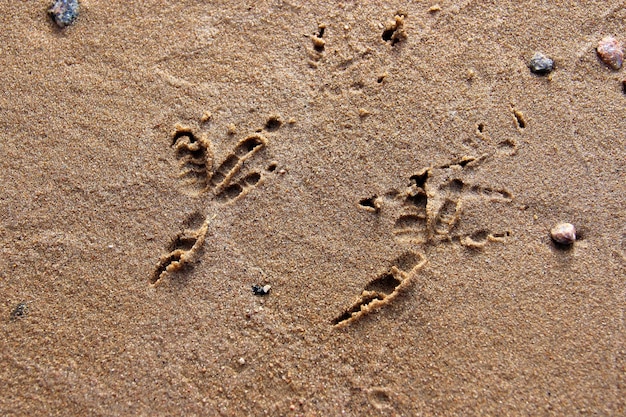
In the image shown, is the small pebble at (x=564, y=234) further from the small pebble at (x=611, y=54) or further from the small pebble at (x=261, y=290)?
the small pebble at (x=261, y=290)

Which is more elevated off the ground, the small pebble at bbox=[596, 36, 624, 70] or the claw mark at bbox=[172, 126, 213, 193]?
the small pebble at bbox=[596, 36, 624, 70]

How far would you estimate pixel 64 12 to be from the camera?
195 centimetres

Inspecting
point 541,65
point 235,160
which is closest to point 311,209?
point 235,160

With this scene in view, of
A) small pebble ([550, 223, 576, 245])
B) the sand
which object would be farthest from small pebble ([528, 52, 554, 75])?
small pebble ([550, 223, 576, 245])

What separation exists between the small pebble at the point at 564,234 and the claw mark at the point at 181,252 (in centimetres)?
124

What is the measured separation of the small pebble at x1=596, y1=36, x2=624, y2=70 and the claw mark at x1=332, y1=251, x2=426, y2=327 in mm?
1067

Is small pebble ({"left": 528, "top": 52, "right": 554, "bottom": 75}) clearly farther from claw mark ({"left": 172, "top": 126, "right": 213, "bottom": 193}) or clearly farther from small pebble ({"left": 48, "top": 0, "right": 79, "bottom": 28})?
small pebble ({"left": 48, "top": 0, "right": 79, "bottom": 28})

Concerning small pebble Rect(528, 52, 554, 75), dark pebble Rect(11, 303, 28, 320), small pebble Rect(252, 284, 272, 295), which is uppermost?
small pebble Rect(528, 52, 554, 75)

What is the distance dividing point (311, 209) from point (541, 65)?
1.05m

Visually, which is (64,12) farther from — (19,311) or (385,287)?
(385,287)

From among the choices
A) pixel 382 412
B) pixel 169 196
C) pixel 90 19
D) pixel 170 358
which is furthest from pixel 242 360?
pixel 90 19

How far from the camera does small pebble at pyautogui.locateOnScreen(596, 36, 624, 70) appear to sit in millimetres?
1927

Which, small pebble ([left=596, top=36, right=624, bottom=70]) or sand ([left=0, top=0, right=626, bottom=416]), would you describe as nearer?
sand ([left=0, top=0, right=626, bottom=416])

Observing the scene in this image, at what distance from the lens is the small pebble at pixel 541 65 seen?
192cm
